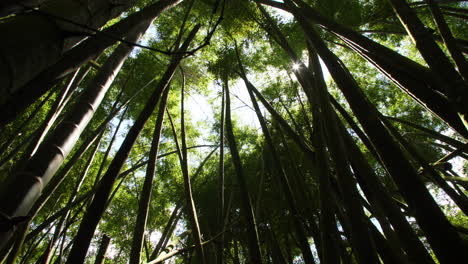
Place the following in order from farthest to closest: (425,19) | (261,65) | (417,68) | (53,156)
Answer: (261,65) → (425,19) → (417,68) → (53,156)

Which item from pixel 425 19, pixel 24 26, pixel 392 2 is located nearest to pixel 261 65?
pixel 425 19

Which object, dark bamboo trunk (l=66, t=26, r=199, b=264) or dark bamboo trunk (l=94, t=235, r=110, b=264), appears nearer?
dark bamboo trunk (l=66, t=26, r=199, b=264)

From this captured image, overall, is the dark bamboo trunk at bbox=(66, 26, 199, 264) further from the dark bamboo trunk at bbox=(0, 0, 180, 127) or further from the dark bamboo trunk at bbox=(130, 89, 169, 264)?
the dark bamboo trunk at bbox=(130, 89, 169, 264)

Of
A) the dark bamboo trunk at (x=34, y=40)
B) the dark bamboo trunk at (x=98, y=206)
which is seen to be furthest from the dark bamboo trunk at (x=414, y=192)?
the dark bamboo trunk at (x=34, y=40)

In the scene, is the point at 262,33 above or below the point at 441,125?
above

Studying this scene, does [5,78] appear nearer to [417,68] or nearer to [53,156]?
[53,156]

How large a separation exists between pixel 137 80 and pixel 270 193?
309cm

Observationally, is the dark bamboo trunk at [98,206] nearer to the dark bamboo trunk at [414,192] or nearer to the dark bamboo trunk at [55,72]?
the dark bamboo trunk at [55,72]

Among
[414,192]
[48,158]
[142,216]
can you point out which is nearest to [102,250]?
[142,216]

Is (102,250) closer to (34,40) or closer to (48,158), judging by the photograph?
(48,158)

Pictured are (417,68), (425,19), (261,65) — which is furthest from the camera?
(261,65)

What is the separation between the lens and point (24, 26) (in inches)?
26.6

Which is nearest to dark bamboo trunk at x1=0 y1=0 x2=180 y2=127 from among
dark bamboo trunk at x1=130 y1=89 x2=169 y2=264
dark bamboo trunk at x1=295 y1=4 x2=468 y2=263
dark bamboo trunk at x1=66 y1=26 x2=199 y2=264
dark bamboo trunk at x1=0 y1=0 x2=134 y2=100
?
dark bamboo trunk at x1=0 y1=0 x2=134 y2=100

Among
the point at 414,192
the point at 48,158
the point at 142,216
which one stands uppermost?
the point at 142,216
